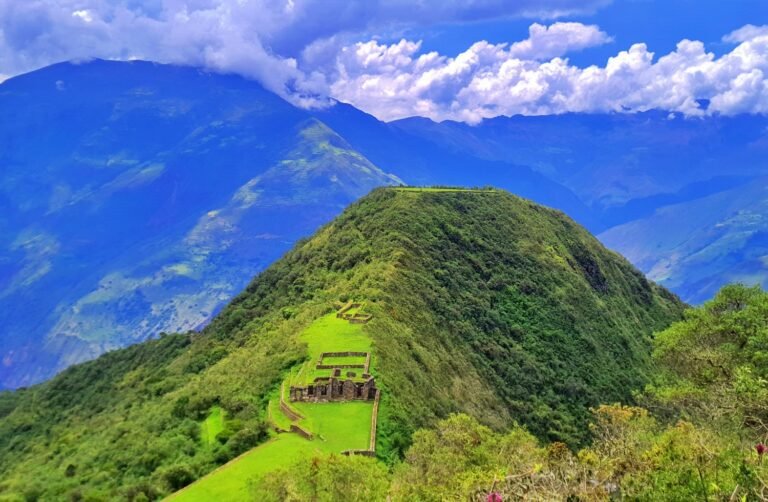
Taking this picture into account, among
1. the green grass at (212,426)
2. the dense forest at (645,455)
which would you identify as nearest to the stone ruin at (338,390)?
the green grass at (212,426)

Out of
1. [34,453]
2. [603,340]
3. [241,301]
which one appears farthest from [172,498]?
[603,340]

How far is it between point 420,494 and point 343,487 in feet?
11.0

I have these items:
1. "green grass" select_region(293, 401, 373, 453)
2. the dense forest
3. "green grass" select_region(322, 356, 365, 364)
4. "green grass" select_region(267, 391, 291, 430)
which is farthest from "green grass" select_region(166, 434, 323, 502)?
"green grass" select_region(322, 356, 365, 364)

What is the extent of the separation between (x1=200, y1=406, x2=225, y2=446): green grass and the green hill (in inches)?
7.7

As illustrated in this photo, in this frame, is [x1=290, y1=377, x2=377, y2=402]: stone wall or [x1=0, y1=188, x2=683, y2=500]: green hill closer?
[x1=0, y1=188, x2=683, y2=500]: green hill

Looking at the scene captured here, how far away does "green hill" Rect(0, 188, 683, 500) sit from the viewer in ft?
128

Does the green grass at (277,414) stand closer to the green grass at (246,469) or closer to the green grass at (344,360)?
the green grass at (246,469)

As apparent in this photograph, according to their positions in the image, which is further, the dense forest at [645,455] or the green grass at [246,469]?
the green grass at [246,469]

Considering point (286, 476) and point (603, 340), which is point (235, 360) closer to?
point (286, 476)

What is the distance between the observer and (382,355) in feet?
155

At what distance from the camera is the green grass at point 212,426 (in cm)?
3947

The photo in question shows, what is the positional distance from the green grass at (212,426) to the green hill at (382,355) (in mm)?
197

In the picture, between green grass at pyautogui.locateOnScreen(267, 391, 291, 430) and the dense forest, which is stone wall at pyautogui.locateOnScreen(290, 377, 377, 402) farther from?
the dense forest

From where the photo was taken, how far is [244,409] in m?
41.9
